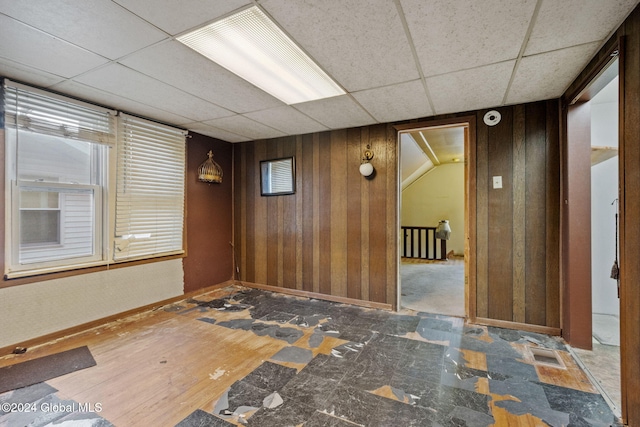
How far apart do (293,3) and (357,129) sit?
2132mm

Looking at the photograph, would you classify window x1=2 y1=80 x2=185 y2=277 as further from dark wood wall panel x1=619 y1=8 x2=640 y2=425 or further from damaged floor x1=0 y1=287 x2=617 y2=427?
dark wood wall panel x1=619 y1=8 x2=640 y2=425

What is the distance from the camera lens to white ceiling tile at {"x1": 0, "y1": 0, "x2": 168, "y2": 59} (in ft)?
4.52

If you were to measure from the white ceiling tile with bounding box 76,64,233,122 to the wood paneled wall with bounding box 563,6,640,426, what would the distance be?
2946 mm

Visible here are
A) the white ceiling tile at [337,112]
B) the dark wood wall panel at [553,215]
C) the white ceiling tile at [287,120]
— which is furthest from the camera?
the white ceiling tile at [287,120]

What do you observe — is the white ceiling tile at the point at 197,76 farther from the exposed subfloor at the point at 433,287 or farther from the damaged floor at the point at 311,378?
the exposed subfloor at the point at 433,287

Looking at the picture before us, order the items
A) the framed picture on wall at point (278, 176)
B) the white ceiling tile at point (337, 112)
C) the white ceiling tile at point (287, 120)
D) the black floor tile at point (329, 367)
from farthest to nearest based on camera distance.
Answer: the framed picture on wall at point (278, 176), the white ceiling tile at point (287, 120), the white ceiling tile at point (337, 112), the black floor tile at point (329, 367)

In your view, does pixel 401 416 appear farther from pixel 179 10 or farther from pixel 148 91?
pixel 148 91

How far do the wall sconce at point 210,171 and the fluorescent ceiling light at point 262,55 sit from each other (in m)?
1.77

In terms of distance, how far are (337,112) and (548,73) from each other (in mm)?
1745

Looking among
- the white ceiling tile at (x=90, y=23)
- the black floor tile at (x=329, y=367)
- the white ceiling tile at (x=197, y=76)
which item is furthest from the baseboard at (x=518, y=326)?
the white ceiling tile at (x=90, y=23)

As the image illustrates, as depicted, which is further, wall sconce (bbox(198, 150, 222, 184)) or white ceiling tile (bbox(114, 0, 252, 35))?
wall sconce (bbox(198, 150, 222, 184))

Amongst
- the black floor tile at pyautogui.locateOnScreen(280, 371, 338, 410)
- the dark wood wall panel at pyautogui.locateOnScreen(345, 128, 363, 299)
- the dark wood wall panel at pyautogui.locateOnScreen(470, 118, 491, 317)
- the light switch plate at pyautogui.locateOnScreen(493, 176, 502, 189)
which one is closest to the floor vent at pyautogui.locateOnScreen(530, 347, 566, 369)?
the dark wood wall panel at pyautogui.locateOnScreen(470, 118, 491, 317)

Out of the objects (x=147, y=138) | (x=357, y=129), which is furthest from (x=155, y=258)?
(x=357, y=129)

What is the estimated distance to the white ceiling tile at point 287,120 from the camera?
2.92m
